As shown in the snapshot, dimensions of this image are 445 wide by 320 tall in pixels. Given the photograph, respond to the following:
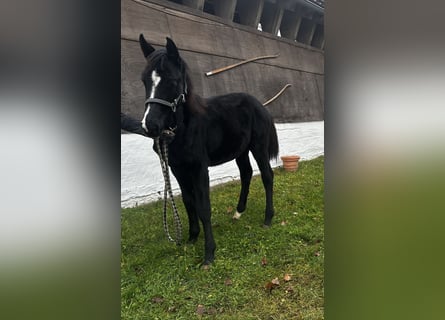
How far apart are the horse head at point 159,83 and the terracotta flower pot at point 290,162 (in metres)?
0.42

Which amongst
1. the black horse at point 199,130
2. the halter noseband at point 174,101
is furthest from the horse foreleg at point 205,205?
the halter noseband at point 174,101

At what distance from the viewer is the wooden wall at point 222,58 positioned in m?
0.89

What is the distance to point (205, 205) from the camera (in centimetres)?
99

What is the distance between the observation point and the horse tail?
1052 mm

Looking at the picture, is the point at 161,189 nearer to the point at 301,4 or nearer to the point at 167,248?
the point at 167,248

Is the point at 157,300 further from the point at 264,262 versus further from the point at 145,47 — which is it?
the point at 145,47

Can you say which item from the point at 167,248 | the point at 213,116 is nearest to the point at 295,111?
the point at 213,116

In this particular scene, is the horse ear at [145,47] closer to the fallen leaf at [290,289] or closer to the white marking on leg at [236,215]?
the white marking on leg at [236,215]

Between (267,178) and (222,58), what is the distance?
0.42 meters

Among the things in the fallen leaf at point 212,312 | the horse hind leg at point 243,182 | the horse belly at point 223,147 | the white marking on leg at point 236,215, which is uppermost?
the horse belly at point 223,147

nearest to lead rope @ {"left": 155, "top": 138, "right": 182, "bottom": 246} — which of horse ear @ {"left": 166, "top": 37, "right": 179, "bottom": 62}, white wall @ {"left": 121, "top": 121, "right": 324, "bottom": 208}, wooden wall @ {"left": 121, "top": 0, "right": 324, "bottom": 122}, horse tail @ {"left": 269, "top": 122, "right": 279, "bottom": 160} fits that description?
white wall @ {"left": 121, "top": 121, "right": 324, "bottom": 208}

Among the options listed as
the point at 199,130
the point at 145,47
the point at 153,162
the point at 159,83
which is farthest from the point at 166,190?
the point at 145,47

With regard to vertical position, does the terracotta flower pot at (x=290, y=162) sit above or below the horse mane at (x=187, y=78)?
below

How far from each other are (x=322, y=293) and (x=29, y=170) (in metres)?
0.89
